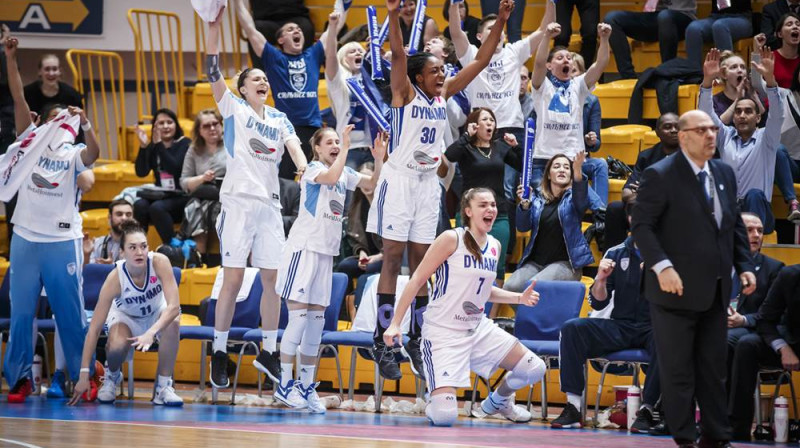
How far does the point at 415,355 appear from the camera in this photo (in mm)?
8664

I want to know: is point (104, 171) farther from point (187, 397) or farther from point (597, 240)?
point (597, 240)

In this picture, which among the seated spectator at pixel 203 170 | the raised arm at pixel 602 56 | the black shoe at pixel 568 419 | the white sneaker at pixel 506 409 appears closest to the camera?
the black shoe at pixel 568 419

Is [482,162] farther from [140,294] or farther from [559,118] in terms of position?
[140,294]

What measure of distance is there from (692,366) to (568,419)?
2097 mm

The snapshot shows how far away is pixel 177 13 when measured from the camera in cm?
1521

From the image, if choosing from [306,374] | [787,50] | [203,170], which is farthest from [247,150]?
[787,50]

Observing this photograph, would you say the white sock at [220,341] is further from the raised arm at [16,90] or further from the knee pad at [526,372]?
the raised arm at [16,90]

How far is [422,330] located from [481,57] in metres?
1.90

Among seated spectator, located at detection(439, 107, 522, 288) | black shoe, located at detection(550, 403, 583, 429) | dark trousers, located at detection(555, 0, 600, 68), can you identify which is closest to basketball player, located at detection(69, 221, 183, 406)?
seated spectator, located at detection(439, 107, 522, 288)

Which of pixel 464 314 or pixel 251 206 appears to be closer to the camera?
pixel 464 314

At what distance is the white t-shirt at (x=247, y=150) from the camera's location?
8836 millimetres

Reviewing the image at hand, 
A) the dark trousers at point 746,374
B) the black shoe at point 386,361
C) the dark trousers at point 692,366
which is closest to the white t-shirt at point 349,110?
the black shoe at point 386,361

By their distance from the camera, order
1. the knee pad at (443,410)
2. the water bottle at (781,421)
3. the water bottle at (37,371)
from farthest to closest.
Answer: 1. the water bottle at (37,371)
2. the knee pad at (443,410)
3. the water bottle at (781,421)

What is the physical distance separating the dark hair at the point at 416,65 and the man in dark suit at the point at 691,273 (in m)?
2.36
